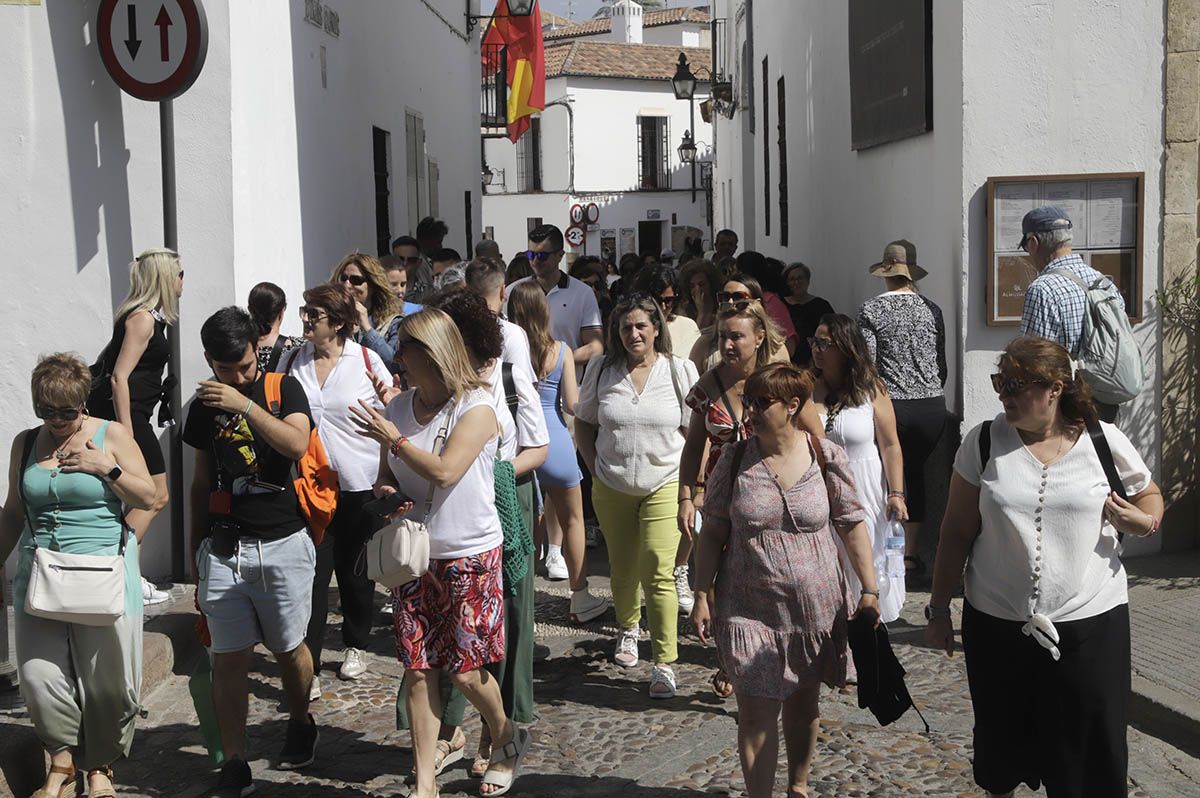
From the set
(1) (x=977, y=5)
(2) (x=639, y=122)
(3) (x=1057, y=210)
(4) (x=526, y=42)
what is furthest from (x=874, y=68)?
(2) (x=639, y=122)

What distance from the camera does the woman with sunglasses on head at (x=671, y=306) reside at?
8117 millimetres

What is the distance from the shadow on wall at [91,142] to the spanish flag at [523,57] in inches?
435

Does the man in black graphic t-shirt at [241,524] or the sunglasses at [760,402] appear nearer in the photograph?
the sunglasses at [760,402]

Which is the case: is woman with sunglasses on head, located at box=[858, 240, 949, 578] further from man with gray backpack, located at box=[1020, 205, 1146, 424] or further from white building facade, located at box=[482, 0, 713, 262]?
white building facade, located at box=[482, 0, 713, 262]

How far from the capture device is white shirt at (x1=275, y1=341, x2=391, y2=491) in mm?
6270

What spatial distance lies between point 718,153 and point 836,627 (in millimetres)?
26439

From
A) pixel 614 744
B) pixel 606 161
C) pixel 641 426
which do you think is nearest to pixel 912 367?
pixel 641 426

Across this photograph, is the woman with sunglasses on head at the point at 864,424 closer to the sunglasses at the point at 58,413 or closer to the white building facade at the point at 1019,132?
the white building facade at the point at 1019,132

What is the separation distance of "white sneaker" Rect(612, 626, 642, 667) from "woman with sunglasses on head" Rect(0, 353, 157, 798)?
7.97 ft

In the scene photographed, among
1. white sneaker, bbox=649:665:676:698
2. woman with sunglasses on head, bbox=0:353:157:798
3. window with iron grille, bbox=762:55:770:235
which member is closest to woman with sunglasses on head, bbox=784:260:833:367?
white sneaker, bbox=649:665:676:698

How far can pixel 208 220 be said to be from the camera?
810 centimetres

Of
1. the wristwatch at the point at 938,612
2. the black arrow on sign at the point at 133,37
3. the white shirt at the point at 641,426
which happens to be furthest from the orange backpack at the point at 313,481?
the black arrow on sign at the point at 133,37

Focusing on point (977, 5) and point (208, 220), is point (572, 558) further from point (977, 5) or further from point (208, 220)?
point (977, 5)

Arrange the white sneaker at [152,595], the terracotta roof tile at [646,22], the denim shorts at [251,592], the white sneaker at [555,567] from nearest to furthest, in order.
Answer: the denim shorts at [251,592]
the white sneaker at [152,595]
the white sneaker at [555,567]
the terracotta roof tile at [646,22]
